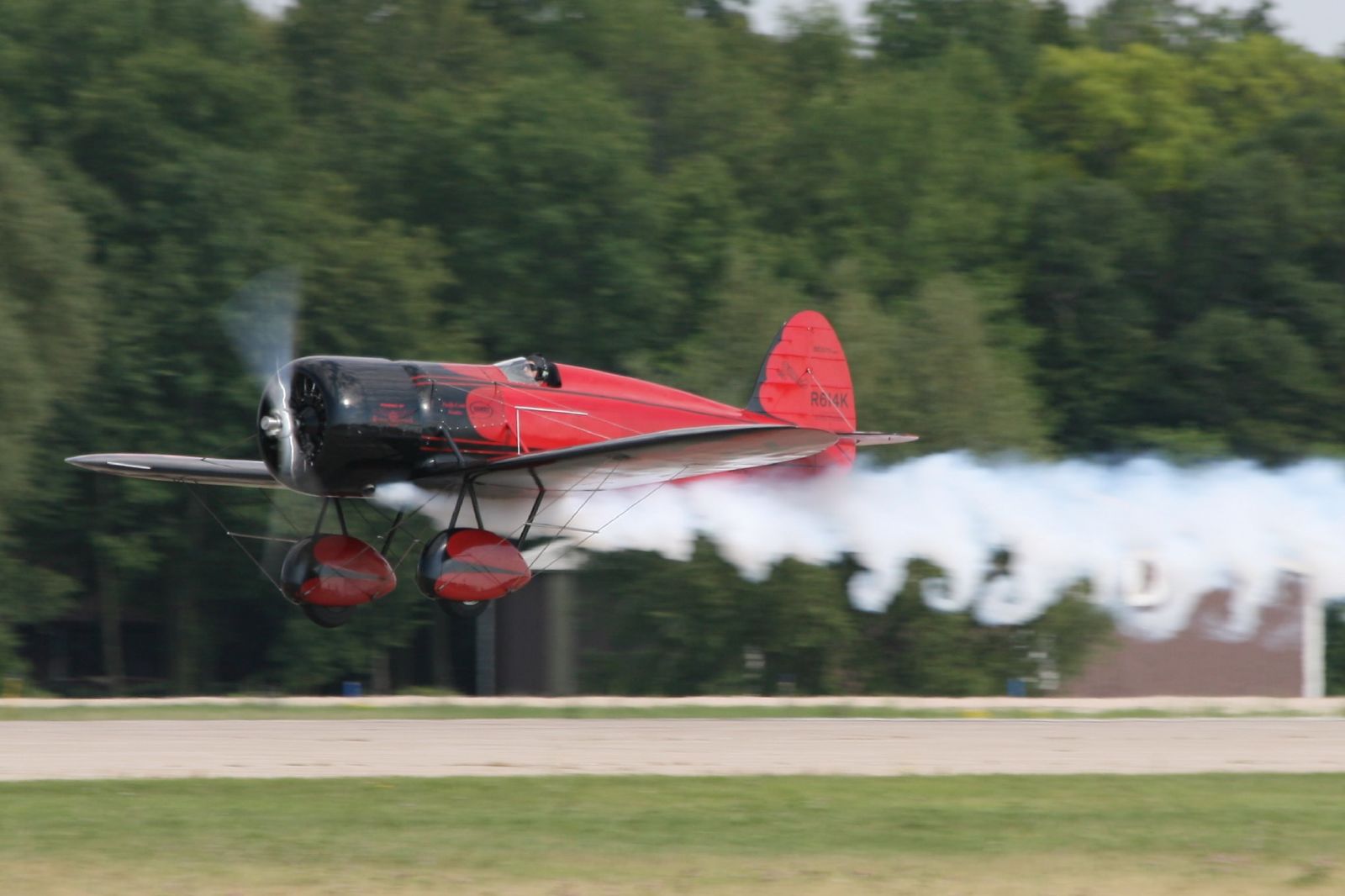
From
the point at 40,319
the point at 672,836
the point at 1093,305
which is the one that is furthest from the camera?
the point at 1093,305

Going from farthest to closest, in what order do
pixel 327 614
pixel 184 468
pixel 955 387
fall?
pixel 955 387 < pixel 184 468 < pixel 327 614

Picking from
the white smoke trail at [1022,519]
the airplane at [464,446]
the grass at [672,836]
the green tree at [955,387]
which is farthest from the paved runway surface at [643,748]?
the green tree at [955,387]

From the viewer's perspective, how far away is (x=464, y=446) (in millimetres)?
18500

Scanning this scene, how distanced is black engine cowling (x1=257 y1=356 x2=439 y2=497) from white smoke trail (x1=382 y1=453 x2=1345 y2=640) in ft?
8.34

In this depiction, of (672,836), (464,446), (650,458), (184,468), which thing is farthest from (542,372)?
(672,836)

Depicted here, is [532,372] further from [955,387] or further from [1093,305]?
[1093,305]

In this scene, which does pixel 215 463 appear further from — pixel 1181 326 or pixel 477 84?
pixel 477 84

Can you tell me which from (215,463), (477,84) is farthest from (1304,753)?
(477,84)

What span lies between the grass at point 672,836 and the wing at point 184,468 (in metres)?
7.40

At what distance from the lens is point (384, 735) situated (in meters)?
18.1

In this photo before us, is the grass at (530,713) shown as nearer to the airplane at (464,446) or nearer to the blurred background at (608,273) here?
the airplane at (464,446)

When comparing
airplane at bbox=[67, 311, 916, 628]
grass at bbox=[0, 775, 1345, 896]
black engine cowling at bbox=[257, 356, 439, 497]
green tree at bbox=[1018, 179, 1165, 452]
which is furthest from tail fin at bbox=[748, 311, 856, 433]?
green tree at bbox=[1018, 179, 1165, 452]

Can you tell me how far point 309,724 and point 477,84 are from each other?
4204cm

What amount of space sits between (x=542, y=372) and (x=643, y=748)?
454 cm
